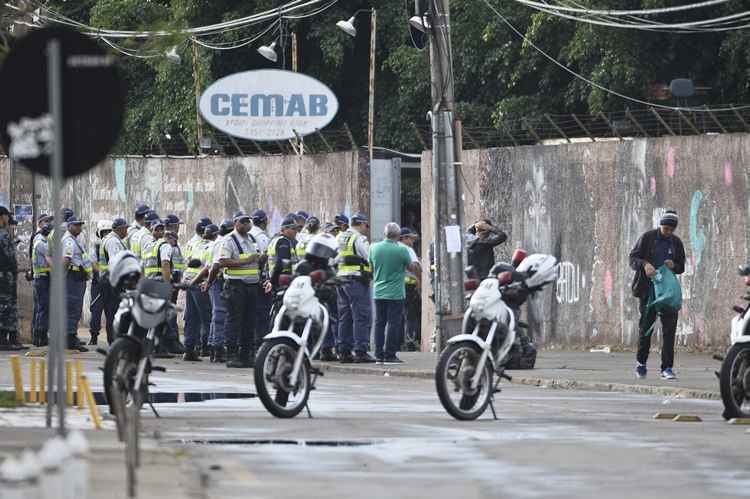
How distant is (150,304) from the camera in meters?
14.4

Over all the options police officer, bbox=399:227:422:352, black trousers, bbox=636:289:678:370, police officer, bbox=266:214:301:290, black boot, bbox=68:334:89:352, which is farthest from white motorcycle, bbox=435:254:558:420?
police officer, bbox=399:227:422:352

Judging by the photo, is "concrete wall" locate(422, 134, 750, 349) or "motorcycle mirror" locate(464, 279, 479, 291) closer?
"motorcycle mirror" locate(464, 279, 479, 291)

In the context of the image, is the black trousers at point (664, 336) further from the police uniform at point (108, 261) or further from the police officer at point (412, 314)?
the police officer at point (412, 314)

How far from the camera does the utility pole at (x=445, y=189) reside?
2258 cm

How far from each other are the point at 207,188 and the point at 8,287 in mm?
8170

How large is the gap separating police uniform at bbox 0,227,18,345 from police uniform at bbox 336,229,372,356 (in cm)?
524

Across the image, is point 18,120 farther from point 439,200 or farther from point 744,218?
point 744,218

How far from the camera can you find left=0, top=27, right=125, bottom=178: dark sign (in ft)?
36.3

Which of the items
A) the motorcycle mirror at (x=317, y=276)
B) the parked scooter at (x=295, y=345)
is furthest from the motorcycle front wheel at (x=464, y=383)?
the motorcycle mirror at (x=317, y=276)

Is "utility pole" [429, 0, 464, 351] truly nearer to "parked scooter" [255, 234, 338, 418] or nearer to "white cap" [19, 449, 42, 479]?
"parked scooter" [255, 234, 338, 418]

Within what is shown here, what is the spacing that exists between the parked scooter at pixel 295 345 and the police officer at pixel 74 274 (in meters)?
10.3

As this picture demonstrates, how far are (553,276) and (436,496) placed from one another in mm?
6060

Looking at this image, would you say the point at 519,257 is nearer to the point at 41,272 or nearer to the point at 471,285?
the point at 471,285

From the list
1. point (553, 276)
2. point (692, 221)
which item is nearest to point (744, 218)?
point (692, 221)
